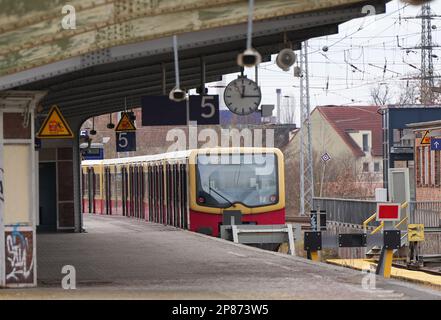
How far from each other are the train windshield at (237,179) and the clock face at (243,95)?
29.8 ft

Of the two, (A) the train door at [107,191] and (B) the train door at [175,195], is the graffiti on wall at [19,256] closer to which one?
(B) the train door at [175,195]

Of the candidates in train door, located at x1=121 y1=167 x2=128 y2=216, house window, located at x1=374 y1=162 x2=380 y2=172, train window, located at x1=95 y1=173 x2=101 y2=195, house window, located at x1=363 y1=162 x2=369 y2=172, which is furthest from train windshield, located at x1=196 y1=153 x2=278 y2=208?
house window, located at x1=374 y1=162 x2=380 y2=172

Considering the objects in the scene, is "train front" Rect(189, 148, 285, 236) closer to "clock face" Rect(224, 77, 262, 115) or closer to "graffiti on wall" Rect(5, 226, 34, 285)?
"clock face" Rect(224, 77, 262, 115)

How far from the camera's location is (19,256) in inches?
547

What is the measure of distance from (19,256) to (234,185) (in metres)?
13.1

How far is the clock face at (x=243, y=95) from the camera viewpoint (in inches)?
682

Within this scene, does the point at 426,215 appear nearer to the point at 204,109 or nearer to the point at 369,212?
the point at 369,212

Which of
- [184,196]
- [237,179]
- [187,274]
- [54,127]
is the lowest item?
[187,274]

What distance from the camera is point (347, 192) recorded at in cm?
6125

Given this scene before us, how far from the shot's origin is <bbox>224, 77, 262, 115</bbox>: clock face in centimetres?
1733

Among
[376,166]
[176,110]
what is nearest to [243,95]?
[176,110]

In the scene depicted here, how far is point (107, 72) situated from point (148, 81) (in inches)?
136
